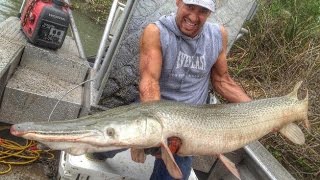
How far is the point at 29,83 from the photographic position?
4551mm

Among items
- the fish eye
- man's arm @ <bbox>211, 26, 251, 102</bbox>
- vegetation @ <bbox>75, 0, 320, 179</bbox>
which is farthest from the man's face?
vegetation @ <bbox>75, 0, 320, 179</bbox>

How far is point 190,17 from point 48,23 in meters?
2.13

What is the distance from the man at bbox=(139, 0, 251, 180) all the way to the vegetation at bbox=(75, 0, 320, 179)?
1960 millimetres

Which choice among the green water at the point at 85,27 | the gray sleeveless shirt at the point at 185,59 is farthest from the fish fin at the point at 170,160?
the green water at the point at 85,27

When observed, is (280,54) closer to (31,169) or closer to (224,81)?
(224,81)

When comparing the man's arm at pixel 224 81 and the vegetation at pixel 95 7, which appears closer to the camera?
the man's arm at pixel 224 81

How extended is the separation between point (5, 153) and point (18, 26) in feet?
6.99

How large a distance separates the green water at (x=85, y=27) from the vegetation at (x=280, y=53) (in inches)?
123

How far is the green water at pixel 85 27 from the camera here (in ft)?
29.1

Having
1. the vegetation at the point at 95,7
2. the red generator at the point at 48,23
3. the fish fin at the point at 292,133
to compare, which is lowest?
the vegetation at the point at 95,7

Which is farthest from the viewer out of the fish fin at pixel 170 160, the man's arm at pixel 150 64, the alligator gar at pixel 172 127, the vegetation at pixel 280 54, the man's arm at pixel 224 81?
the vegetation at pixel 280 54

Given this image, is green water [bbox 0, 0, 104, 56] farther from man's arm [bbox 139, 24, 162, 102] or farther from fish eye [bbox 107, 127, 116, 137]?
fish eye [bbox 107, 127, 116, 137]

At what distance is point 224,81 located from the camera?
3.94m

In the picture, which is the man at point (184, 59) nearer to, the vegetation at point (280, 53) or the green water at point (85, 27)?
the vegetation at point (280, 53)
